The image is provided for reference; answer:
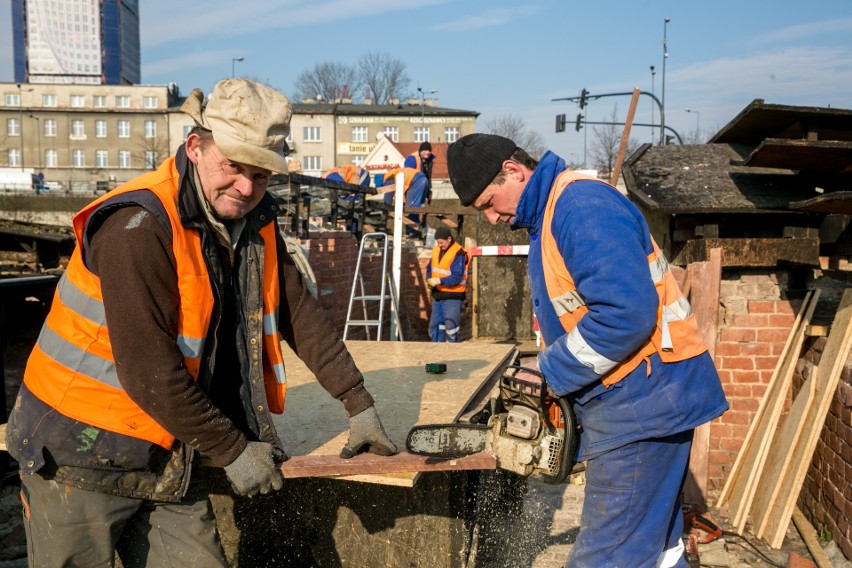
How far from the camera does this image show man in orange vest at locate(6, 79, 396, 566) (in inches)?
94.1


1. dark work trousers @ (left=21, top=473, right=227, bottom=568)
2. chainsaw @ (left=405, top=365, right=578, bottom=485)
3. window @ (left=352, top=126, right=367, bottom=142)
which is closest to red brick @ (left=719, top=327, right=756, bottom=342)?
chainsaw @ (left=405, top=365, right=578, bottom=485)

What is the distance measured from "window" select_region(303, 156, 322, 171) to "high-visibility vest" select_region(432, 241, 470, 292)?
169 feet

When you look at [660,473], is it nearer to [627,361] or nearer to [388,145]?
[627,361]

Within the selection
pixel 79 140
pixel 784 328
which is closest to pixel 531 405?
pixel 784 328

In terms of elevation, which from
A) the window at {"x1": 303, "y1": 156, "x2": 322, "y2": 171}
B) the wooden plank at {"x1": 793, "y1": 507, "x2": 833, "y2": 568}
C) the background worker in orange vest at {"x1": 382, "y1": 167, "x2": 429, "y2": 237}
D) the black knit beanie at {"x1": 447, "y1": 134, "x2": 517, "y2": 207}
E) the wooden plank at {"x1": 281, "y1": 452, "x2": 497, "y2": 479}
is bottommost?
the wooden plank at {"x1": 793, "y1": 507, "x2": 833, "y2": 568}

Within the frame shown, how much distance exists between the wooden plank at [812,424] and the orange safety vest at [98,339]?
412 centimetres

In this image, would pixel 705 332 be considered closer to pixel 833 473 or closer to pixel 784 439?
pixel 784 439

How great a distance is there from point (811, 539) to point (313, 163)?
58.3m

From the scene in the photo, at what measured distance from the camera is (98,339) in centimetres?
248

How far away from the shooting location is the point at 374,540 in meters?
3.59

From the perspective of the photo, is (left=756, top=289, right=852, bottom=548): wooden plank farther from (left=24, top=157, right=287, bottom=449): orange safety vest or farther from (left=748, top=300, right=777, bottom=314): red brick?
(left=24, top=157, right=287, bottom=449): orange safety vest

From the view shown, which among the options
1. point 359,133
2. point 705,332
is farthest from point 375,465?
point 359,133

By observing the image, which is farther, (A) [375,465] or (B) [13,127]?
(B) [13,127]

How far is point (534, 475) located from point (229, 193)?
5.03ft
